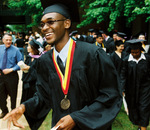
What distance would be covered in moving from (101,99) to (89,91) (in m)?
0.14

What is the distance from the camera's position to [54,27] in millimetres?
1803

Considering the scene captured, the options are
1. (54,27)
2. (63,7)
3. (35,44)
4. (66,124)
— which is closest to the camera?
(66,124)

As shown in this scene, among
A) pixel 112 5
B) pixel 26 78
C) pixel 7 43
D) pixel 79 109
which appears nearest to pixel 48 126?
pixel 26 78

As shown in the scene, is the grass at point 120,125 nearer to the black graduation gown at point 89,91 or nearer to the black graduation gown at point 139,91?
the black graduation gown at point 139,91

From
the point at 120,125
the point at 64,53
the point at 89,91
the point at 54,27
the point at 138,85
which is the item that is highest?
the point at 54,27

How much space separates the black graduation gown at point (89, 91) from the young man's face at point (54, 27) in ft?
0.65

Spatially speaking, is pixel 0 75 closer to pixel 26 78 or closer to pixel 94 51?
pixel 26 78

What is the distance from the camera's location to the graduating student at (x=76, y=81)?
5.43ft

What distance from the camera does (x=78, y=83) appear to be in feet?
5.77

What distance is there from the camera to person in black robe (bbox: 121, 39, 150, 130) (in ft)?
13.8

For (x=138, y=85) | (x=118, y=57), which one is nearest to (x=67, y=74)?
(x=138, y=85)

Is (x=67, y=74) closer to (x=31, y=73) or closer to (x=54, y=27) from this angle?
→ (x=54, y=27)

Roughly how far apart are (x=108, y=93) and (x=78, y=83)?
0.90 feet

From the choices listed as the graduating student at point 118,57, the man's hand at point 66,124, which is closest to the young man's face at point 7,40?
the graduating student at point 118,57
